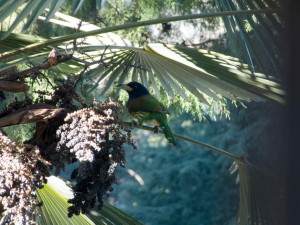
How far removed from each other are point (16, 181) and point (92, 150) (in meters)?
0.25

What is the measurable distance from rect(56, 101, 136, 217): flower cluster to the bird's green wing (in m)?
1.05

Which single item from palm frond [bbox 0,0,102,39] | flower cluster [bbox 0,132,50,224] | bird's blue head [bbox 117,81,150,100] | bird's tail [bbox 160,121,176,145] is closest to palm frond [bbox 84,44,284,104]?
bird's blue head [bbox 117,81,150,100]

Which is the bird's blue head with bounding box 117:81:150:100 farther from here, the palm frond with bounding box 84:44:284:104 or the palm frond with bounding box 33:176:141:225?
the palm frond with bounding box 33:176:141:225

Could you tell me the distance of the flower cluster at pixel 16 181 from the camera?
1.62m

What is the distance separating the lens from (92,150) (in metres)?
1.70

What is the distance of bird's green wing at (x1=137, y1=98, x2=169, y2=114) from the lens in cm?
286

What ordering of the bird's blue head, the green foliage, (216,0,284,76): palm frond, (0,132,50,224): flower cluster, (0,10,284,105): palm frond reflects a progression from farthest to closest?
the green foliage < the bird's blue head < (0,10,284,105): palm frond < (216,0,284,76): palm frond < (0,132,50,224): flower cluster

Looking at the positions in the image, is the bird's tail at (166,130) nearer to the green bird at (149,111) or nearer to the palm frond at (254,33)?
the green bird at (149,111)

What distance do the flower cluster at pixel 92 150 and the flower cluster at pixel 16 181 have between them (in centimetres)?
12

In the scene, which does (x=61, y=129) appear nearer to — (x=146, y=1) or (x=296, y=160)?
(x=296, y=160)

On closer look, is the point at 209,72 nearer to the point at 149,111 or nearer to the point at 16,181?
the point at 149,111

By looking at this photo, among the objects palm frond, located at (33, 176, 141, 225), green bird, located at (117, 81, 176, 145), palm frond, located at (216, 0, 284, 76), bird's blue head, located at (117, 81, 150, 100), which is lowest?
palm frond, located at (33, 176, 141, 225)

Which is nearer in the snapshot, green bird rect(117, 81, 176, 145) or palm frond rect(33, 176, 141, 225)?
palm frond rect(33, 176, 141, 225)

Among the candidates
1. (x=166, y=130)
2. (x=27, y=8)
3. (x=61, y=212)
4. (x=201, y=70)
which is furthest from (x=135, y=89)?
(x=27, y=8)
